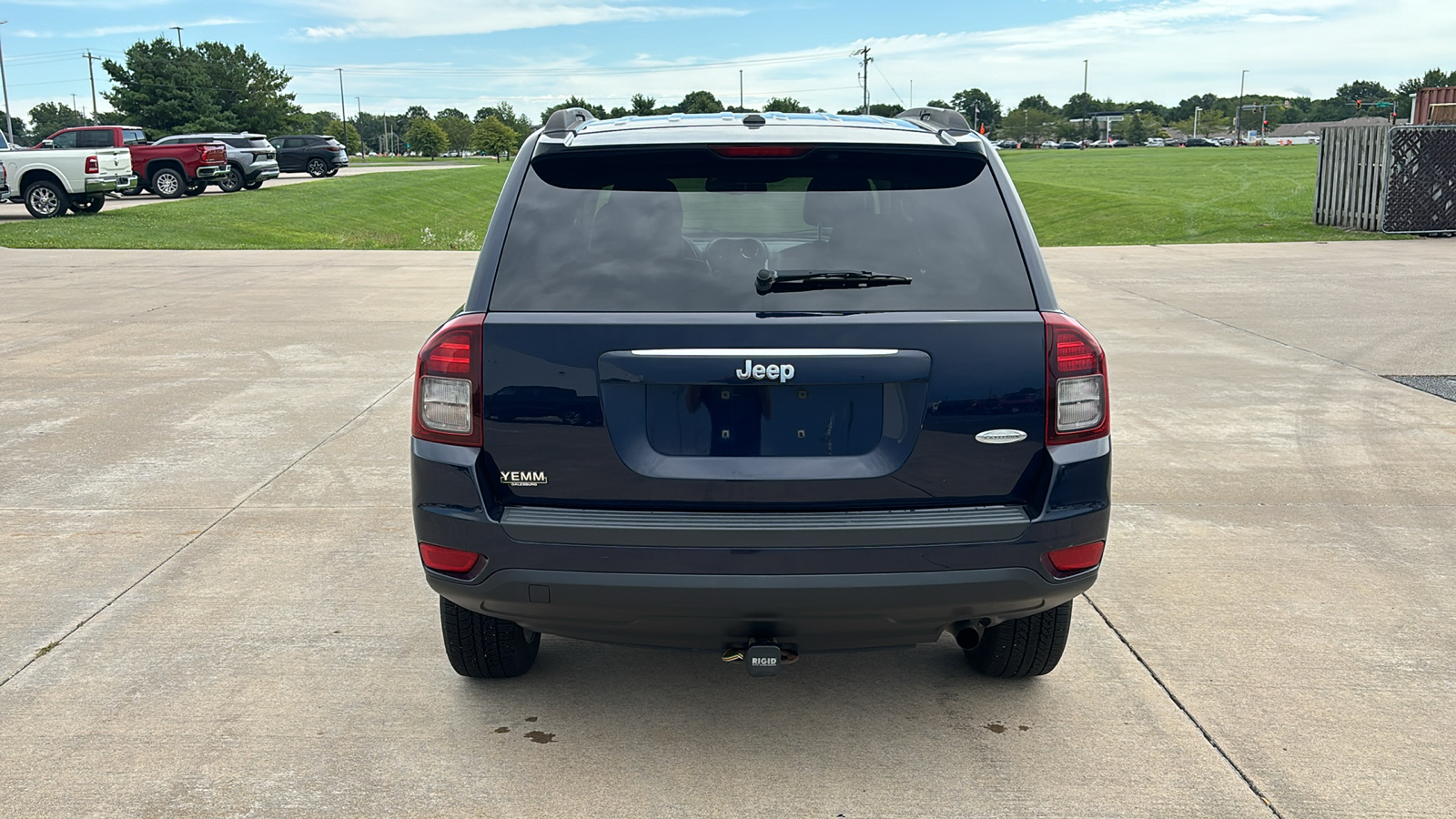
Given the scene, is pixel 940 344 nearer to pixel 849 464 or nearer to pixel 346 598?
pixel 849 464

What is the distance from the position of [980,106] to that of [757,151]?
6767 inches

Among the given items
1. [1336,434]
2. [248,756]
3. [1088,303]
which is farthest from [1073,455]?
[1088,303]

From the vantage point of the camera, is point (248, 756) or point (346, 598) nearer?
point (248, 756)

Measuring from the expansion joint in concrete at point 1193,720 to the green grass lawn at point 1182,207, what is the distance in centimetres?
2014

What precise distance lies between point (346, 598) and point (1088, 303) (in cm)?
1081

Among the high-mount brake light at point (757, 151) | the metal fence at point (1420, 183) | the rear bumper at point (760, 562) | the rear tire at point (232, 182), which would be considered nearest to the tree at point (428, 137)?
the rear tire at point (232, 182)

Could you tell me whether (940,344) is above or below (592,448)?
above

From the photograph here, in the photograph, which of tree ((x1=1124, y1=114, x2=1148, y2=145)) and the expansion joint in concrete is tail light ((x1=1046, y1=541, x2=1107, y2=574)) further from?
tree ((x1=1124, y1=114, x2=1148, y2=145))

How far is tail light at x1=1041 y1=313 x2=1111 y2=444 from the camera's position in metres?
3.25

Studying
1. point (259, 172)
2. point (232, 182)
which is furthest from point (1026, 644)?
point (259, 172)

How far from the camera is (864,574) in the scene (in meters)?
3.16

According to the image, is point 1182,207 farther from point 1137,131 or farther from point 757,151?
point 1137,131

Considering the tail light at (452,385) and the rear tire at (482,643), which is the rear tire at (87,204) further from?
the tail light at (452,385)

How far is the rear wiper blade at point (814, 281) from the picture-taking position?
3.24 m
